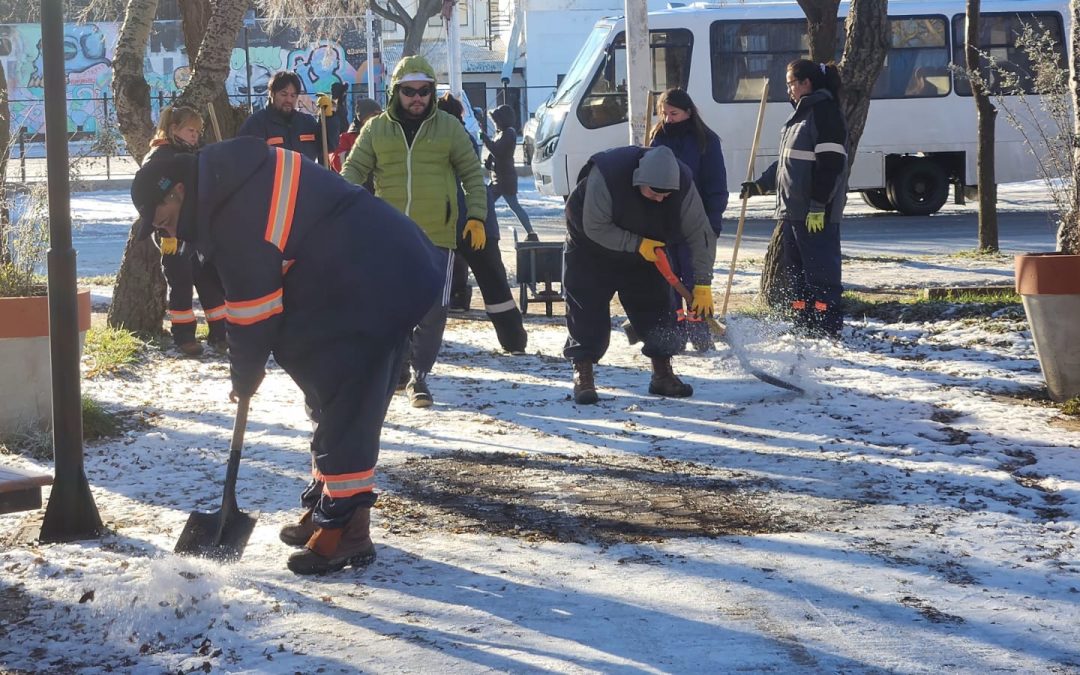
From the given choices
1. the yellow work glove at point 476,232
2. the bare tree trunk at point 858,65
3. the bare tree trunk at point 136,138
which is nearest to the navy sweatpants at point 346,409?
the yellow work glove at point 476,232

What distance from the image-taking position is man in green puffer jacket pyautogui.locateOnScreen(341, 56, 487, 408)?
653 centimetres

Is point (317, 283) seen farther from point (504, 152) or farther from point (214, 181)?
point (504, 152)

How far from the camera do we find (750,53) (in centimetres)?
1873

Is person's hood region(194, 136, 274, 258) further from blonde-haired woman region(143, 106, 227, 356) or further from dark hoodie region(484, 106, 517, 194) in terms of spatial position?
dark hoodie region(484, 106, 517, 194)

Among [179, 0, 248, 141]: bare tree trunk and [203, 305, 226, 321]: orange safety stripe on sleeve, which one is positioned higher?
[179, 0, 248, 141]: bare tree trunk

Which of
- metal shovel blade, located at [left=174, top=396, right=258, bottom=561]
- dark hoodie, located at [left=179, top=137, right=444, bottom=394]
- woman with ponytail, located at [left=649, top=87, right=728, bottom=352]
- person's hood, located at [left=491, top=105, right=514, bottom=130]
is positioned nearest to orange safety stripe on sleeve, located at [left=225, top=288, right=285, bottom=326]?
dark hoodie, located at [left=179, top=137, right=444, bottom=394]

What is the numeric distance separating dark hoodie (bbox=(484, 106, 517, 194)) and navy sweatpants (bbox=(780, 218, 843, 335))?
6755 millimetres

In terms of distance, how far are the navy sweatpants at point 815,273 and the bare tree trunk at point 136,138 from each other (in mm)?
4151

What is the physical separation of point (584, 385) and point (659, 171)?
1.31 m

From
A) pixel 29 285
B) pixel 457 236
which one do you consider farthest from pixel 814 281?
pixel 29 285

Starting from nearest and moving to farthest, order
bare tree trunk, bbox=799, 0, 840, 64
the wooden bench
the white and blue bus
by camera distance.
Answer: the wooden bench → bare tree trunk, bbox=799, 0, 840, 64 → the white and blue bus

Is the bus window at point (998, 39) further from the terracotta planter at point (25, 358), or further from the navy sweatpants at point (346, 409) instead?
the navy sweatpants at point (346, 409)

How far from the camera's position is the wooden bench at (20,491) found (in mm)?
4418

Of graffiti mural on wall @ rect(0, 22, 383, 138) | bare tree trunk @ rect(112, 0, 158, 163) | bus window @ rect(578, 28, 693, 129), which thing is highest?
graffiti mural on wall @ rect(0, 22, 383, 138)
